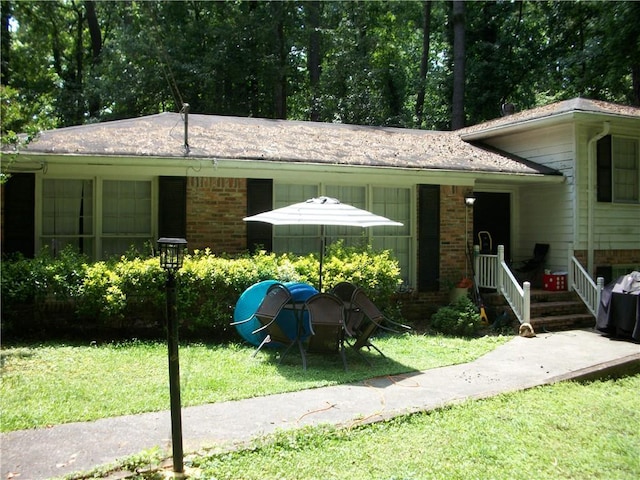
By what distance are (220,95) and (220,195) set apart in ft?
48.2

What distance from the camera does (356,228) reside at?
35.7 feet

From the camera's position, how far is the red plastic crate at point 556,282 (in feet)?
38.0

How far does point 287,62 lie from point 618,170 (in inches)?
633

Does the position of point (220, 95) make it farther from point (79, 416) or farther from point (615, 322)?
point (79, 416)

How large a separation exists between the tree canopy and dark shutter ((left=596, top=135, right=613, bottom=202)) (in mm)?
9330

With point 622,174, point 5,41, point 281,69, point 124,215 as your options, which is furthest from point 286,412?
point 5,41

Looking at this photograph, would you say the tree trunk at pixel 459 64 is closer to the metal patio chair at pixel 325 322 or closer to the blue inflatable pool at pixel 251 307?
the blue inflatable pool at pixel 251 307

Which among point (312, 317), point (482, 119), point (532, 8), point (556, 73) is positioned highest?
point (532, 8)

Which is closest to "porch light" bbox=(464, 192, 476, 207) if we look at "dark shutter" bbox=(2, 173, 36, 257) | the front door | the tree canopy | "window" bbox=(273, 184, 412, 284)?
"window" bbox=(273, 184, 412, 284)

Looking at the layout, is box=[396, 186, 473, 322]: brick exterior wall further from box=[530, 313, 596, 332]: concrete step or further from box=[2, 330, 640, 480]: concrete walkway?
box=[2, 330, 640, 480]: concrete walkway

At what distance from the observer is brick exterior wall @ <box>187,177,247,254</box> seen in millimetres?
9523

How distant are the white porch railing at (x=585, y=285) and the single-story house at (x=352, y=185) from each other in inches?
15.0

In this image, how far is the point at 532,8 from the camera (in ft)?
80.9

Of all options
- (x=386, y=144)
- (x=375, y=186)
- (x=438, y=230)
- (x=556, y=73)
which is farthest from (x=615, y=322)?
(x=556, y=73)
